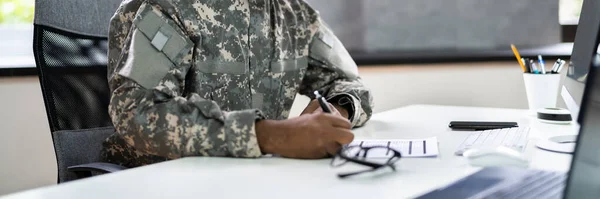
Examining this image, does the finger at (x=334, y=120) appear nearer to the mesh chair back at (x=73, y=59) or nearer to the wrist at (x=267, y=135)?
the wrist at (x=267, y=135)

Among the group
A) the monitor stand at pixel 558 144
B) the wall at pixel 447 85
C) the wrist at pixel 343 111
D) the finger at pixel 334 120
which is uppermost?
the finger at pixel 334 120

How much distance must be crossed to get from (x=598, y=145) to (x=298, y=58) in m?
1.03

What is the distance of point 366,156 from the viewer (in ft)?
4.08

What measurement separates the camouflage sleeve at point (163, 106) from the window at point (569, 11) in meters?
1.78

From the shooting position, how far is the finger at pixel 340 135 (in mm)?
1223

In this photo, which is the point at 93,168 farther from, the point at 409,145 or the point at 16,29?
the point at 16,29

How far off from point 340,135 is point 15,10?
1735mm

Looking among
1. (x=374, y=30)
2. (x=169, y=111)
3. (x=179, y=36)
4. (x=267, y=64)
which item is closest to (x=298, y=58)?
(x=267, y=64)

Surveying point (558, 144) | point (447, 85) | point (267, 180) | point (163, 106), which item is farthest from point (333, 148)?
point (447, 85)

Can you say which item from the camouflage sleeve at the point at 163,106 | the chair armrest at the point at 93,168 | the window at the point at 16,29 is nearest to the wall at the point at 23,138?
the window at the point at 16,29

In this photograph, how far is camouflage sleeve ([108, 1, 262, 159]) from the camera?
124 centimetres

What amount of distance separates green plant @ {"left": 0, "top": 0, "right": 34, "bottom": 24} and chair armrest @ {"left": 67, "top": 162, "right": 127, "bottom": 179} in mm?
1265

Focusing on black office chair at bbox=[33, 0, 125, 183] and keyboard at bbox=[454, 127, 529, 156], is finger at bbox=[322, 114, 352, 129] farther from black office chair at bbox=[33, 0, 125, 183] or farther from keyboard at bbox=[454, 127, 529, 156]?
black office chair at bbox=[33, 0, 125, 183]

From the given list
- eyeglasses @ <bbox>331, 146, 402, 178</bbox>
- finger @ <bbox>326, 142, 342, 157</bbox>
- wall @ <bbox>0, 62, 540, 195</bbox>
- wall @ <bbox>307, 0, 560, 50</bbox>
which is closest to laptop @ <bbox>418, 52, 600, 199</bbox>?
eyeglasses @ <bbox>331, 146, 402, 178</bbox>
